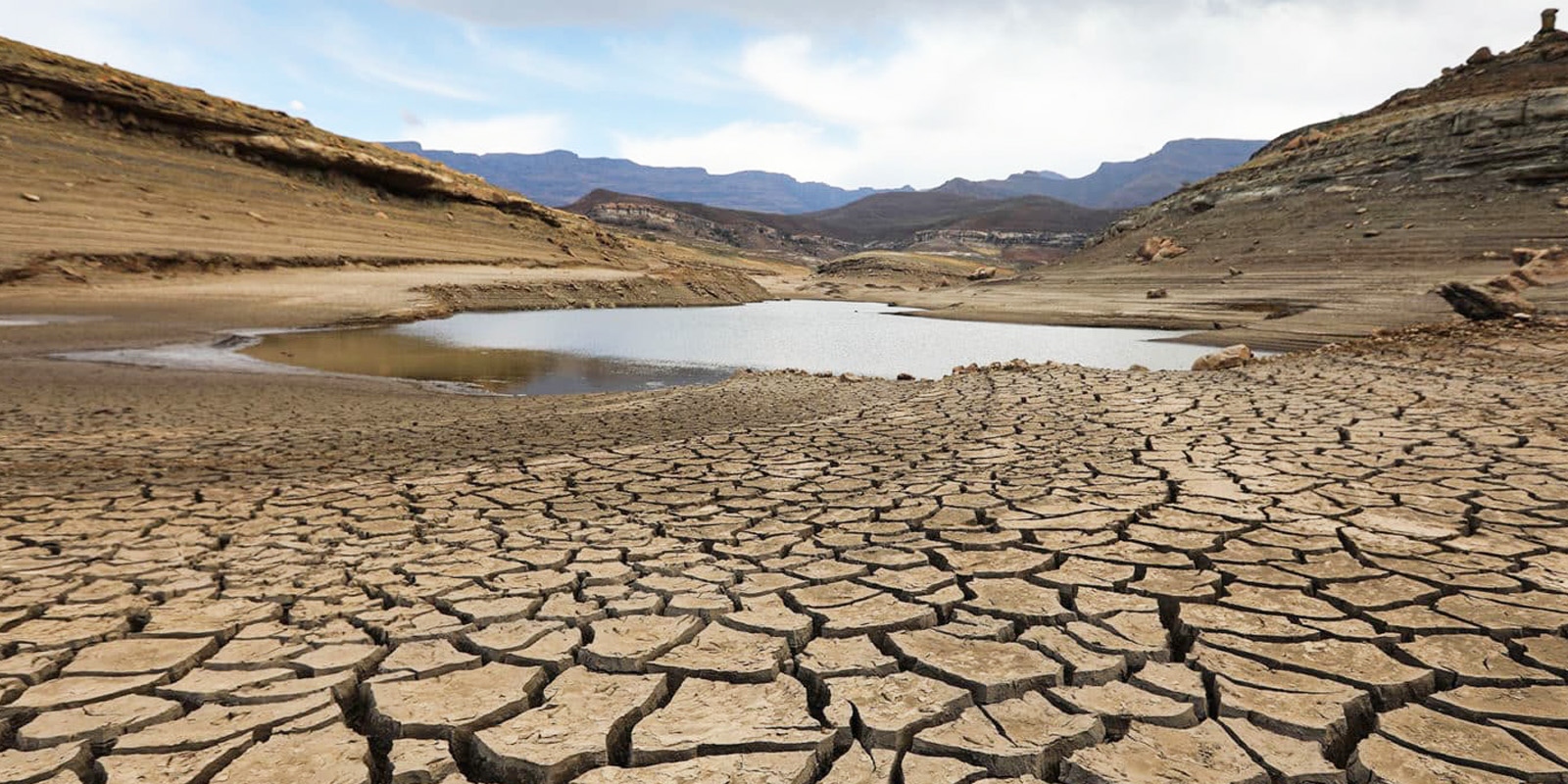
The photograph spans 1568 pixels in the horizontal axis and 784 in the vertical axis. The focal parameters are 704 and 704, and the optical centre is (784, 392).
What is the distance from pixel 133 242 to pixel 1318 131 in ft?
132

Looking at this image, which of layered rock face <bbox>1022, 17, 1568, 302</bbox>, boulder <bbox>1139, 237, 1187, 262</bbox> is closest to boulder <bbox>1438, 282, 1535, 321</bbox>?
layered rock face <bbox>1022, 17, 1568, 302</bbox>

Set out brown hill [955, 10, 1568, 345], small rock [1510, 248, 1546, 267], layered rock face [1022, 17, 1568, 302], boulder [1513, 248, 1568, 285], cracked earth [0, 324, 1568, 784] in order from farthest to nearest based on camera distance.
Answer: layered rock face [1022, 17, 1568, 302] < brown hill [955, 10, 1568, 345] < small rock [1510, 248, 1546, 267] < boulder [1513, 248, 1568, 285] < cracked earth [0, 324, 1568, 784]

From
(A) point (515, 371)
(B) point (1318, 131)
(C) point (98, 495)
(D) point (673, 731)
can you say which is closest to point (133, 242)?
(A) point (515, 371)

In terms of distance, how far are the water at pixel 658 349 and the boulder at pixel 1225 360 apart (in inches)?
81.9

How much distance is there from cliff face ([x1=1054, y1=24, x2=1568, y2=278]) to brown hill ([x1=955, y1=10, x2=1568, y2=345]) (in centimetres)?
5

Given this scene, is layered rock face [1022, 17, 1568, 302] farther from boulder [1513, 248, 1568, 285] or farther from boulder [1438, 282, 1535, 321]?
boulder [1438, 282, 1535, 321]

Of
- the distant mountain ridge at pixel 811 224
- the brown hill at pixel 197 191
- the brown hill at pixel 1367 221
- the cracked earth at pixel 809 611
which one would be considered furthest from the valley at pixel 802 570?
the distant mountain ridge at pixel 811 224

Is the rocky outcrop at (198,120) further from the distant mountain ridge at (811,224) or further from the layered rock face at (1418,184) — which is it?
the distant mountain ridge at (811,224)

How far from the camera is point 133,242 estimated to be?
17609 mm

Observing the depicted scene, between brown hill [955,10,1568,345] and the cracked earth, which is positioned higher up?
brown hill [955,10,1568,345]

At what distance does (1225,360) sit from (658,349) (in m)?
A: 9.77

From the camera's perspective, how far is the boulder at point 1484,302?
9.09 metres

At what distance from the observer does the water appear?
10.4m

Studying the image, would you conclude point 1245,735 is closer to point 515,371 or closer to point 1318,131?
point 515,371
